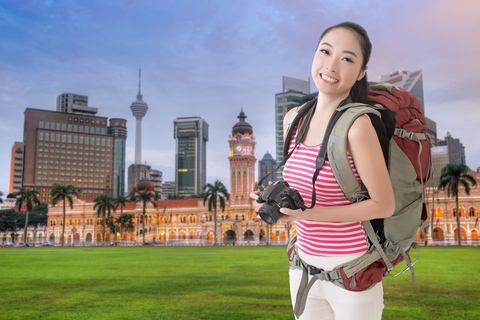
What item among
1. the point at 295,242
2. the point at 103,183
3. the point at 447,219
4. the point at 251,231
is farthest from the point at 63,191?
the point at 103,183

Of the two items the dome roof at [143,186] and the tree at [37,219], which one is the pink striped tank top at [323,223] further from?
the tree at [37,219]

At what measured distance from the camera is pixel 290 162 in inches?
106

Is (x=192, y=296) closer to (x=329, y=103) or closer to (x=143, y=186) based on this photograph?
(x=329, y=103)

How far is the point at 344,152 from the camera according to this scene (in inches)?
89.0

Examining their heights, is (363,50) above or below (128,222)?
above

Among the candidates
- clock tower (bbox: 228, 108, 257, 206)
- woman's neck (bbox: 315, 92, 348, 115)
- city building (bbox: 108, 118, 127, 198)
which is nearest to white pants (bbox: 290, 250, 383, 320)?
woman's neck (bbox: 315, 92, 348, 115)

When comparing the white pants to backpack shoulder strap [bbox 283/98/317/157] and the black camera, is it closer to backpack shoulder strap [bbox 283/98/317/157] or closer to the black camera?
the black camera

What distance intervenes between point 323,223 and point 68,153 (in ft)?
570

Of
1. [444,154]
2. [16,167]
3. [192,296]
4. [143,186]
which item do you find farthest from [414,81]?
[192,296]

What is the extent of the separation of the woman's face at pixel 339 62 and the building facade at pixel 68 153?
555 ft

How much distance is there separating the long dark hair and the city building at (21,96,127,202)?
551ft

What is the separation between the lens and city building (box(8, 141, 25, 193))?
535 ft

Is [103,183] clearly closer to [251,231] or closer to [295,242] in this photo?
[251,231]

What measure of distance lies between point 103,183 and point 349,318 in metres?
177
